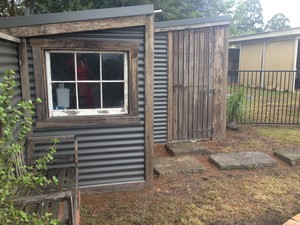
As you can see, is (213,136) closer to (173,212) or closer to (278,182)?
(278,182)

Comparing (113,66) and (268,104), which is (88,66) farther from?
(268,104)

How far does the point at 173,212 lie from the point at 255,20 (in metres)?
50.7

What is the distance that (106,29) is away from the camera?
343 cm

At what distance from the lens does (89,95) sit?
11.9 feet

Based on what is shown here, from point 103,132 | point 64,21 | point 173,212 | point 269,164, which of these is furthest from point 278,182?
point 64,21

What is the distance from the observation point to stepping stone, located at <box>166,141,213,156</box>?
211 inches

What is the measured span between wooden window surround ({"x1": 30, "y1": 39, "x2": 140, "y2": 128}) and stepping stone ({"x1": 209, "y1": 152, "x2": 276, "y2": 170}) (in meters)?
1.86

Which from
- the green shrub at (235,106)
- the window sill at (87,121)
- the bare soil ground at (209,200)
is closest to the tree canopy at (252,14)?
the green shrub at (235,106)

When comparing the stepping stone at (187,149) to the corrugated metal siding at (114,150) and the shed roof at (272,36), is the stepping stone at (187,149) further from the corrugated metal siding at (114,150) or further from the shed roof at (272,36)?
the shed roof at (272,36)

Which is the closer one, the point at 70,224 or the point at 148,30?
the point at 70,224

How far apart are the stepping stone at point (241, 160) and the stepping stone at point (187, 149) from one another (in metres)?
0.37

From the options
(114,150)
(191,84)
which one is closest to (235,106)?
(191,84)

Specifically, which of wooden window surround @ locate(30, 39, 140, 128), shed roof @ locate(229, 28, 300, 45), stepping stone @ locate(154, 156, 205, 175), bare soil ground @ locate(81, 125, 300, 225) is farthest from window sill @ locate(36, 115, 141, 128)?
shed roof @ locate(229, 28, 300, 45)

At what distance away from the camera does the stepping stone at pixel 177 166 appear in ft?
14.6
